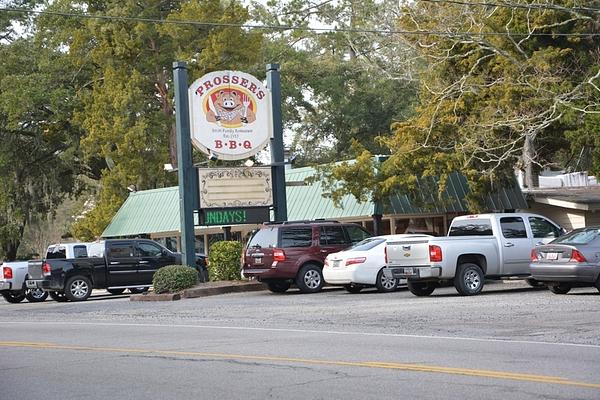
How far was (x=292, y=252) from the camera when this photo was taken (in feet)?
92.4

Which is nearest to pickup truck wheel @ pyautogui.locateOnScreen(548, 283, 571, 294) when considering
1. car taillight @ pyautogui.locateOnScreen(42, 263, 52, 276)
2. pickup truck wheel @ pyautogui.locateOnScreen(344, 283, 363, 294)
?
pickup truck wheel @ pyautogui.locateOnScreen(344, 283, 363, 294)

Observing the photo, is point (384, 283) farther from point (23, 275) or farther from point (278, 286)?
point (23, 275)

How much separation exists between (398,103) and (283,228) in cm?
3036

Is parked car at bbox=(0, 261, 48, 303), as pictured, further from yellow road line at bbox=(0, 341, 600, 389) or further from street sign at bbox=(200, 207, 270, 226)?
yellow road line at bbox=(0, 341, 600, 389)

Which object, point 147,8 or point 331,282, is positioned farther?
point 147,8

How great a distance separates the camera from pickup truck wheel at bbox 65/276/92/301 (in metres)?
31.9

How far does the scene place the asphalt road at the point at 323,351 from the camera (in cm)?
1042

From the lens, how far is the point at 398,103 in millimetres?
57375

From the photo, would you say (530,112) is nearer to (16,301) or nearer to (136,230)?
(16,301)

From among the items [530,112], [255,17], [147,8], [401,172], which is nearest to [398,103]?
[255,17]

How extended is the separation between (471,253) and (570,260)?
Result: 271 centimetres

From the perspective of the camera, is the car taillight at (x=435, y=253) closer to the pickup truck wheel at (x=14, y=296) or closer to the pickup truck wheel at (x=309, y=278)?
the pickup truck wheel at (x=309, y=278)

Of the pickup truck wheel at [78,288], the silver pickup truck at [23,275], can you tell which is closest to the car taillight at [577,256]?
the pickup truck wheel at [78,288]

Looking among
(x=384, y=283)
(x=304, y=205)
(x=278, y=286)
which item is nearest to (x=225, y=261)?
(x=278, y=286)
